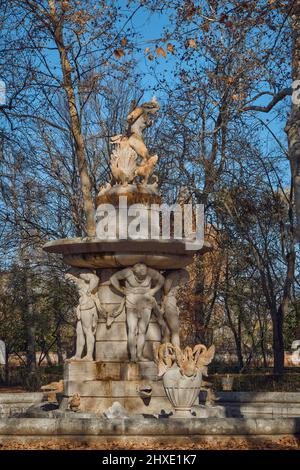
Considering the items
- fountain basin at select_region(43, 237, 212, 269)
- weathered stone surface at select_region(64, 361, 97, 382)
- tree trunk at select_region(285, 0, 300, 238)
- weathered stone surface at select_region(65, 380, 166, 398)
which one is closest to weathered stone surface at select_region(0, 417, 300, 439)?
weathered stone surface at select_region(65, 380, 166, 398)

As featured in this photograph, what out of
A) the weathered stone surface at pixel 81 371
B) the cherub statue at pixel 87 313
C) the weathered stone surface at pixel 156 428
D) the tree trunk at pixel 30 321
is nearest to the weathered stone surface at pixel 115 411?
the weathered stone surface at pixel 81 371

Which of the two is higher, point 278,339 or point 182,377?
point 278,339

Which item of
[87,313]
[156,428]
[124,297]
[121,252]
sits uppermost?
[121,252]

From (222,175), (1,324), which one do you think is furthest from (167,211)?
(1,324)

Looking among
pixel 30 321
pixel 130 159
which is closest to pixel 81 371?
pixel 130 159

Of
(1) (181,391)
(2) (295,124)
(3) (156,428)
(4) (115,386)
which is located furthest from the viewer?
(4) (115,386)

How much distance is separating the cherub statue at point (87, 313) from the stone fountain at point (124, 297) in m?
0.02

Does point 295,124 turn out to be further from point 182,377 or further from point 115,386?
point 115,386

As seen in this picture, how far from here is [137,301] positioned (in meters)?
13.1

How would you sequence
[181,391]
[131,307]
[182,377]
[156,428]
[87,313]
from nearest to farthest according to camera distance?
[156,428] → [181,391] → [182,377] → [131,307] → [87,313]

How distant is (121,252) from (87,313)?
1.24m

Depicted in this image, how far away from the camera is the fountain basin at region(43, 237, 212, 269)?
12727 mm

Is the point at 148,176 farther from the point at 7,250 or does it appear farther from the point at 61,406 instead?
the point at 7,250
